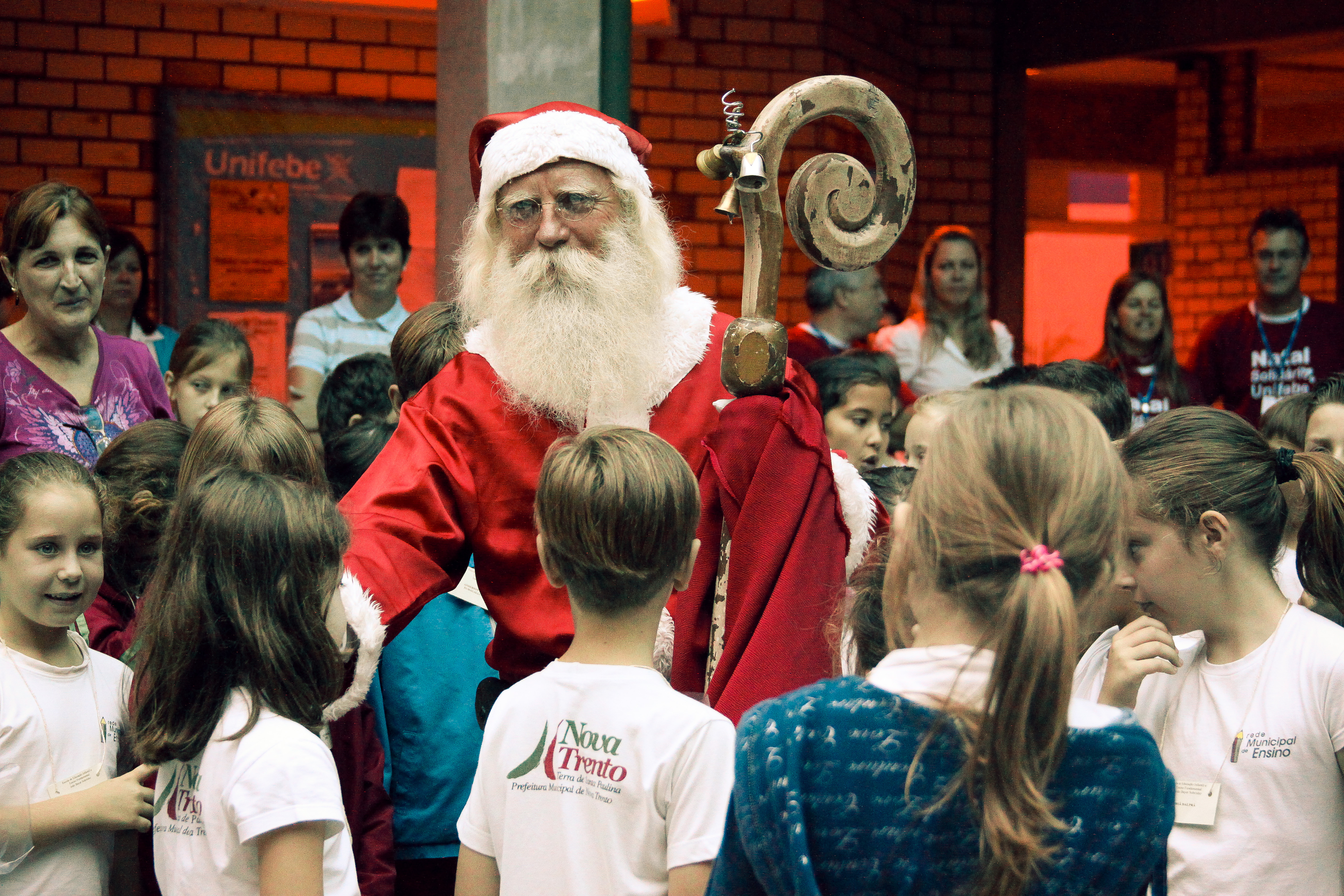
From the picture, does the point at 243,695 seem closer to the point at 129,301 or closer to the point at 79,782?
the point at 79,782

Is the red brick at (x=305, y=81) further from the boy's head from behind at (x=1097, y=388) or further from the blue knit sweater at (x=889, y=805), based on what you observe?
the blue knit sweater at (x=889, y=805)

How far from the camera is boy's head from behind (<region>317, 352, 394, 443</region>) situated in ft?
14.1

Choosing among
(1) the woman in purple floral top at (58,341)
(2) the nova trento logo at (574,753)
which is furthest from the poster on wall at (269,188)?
(2) the nova trento logo at (574,753)

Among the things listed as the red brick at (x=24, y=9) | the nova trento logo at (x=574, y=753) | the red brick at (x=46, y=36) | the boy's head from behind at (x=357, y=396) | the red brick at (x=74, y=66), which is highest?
the red brick at (x=24, y=9)

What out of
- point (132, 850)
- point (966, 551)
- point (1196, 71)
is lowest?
point (132, 850)

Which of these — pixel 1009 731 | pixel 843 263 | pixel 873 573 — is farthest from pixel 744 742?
pixel 843 263

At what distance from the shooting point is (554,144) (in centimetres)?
295

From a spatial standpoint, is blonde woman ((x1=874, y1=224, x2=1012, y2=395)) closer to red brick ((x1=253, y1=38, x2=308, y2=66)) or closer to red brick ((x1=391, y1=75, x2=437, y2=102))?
red brick ((x1=391, y1=75, x2=437, y2=102))

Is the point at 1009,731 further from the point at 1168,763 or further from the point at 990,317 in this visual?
the point at 990,317

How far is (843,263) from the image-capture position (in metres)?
2.51

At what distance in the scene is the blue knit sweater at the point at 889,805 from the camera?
1500mm

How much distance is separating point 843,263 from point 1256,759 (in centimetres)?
100

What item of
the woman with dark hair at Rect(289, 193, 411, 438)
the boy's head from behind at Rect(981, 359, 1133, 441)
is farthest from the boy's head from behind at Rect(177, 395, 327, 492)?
the woman with dark hair at Rect(289, 193, 411, 438)

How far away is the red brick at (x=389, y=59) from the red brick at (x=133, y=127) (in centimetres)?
91
